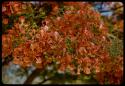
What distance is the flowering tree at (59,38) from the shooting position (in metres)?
6.07

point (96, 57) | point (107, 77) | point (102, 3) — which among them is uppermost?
point (102, 3)

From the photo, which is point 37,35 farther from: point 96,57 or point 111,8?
point 111,8

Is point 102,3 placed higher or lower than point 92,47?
higher

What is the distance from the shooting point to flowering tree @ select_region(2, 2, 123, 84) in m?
6.07

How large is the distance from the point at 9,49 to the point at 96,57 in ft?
4.88

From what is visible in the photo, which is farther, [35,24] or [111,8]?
[111,8]

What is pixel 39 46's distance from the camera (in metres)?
6.02

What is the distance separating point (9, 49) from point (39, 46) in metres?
0.72

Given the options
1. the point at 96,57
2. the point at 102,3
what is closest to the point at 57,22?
the point at 96,57

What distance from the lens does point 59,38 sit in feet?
19.7

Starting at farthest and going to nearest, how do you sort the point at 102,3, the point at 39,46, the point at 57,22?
the point at 102,3
the point at 57,22
the point at 39,46

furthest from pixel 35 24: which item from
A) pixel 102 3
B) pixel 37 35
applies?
pixel 102 3

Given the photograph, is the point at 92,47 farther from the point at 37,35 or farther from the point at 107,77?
the point at 107,77

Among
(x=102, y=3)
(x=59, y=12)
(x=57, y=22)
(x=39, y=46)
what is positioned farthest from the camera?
(x=102, y=3)
